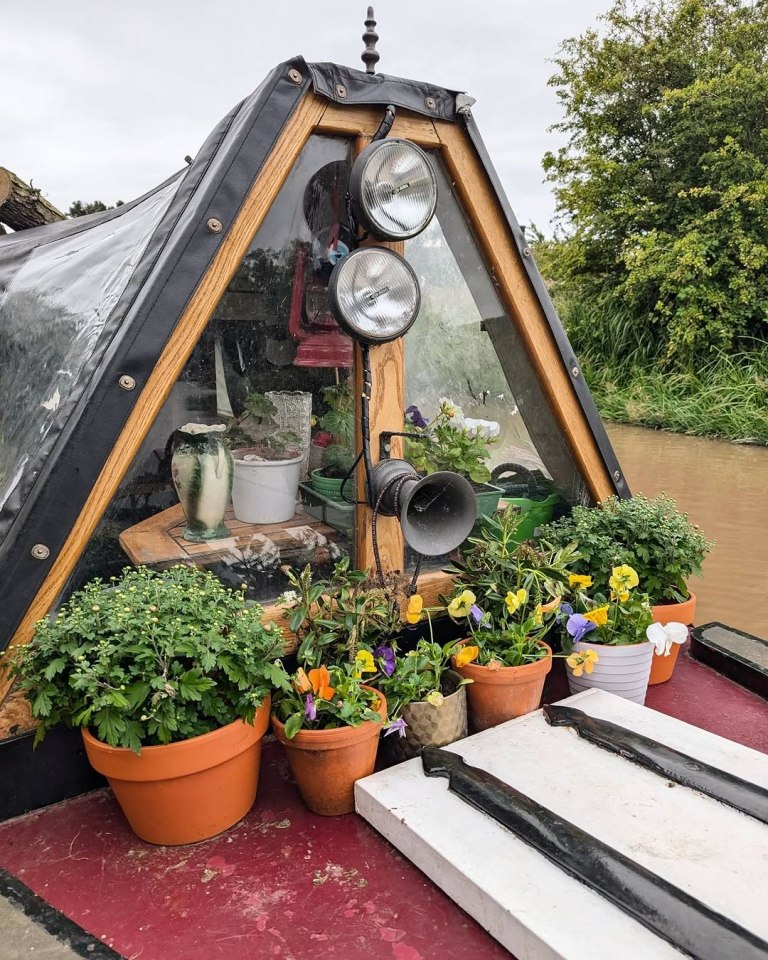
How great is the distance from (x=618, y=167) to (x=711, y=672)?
41.2 ft

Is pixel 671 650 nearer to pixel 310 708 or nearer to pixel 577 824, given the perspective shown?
pixel 577 824

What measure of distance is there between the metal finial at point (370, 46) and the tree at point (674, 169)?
33.7 ft

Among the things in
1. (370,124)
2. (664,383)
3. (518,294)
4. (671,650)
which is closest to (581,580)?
(671,650)

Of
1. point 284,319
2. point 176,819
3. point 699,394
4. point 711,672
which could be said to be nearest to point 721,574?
point 711,672

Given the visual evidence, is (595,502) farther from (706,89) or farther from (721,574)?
(706,89)

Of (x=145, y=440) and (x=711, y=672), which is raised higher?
(x=145, y=440)

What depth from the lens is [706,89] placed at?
1182 centimetres

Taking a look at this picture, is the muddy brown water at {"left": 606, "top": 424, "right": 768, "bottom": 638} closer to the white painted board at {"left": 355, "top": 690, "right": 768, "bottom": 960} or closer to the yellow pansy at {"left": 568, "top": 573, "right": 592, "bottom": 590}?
the yellow pansy at {"left": 568, "top": 573, "right": 592, "bottom": 590}

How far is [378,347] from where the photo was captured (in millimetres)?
2553

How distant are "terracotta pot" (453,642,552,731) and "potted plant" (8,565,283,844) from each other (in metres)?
0.73

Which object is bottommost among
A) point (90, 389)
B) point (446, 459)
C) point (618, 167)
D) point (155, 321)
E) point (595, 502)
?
point (595, 502)

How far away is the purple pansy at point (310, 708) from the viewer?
2.04m

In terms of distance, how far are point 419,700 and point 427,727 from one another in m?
0.09

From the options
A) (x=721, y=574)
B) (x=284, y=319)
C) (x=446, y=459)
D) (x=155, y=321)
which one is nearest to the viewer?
(x=155, y=321)
